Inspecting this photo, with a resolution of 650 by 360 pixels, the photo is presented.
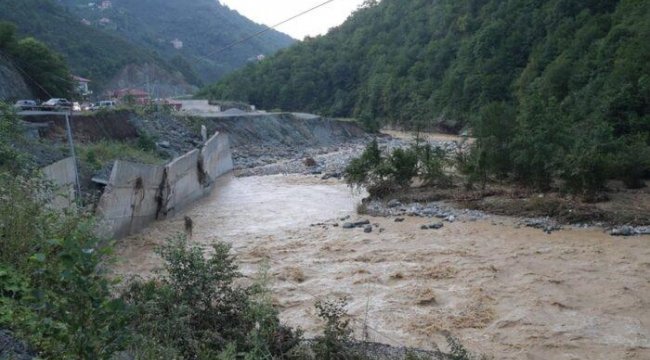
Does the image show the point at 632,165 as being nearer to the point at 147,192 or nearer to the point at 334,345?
the point at 147,192

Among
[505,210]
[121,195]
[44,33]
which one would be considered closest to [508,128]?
[505,210]

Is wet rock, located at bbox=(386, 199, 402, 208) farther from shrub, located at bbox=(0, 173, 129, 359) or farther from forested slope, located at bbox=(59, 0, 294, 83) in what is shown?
forested slope, located at bbox=(59, 0, 294, 83)

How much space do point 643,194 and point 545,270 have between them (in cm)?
770

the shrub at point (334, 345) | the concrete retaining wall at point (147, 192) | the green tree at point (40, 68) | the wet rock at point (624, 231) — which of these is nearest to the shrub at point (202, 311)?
the shrub at point (334, 345)

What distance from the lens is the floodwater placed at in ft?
25.7

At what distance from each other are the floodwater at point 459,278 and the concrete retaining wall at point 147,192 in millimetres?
606

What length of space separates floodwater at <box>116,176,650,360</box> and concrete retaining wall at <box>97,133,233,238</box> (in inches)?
23.9

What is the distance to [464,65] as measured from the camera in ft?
209

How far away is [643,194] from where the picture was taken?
54.0ft

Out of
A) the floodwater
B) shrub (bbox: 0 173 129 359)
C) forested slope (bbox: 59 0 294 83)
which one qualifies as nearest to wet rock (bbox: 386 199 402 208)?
the floodwater

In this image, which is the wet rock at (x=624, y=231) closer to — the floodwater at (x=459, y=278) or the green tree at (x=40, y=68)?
the floodwater at (x=459, y=278)

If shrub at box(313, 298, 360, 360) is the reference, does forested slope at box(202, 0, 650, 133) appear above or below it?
above

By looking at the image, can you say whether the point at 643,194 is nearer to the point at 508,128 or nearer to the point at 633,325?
the point at 508,128

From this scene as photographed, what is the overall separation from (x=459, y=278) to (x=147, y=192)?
938 cm
